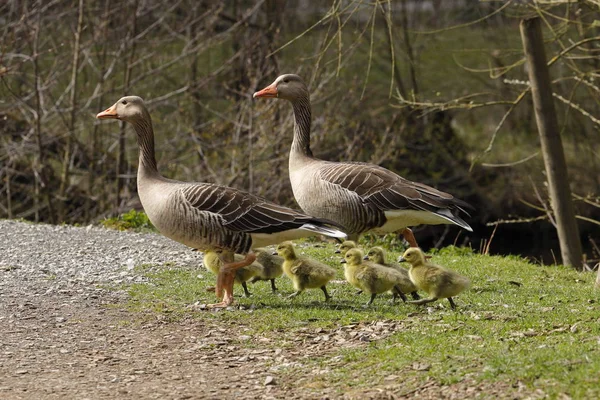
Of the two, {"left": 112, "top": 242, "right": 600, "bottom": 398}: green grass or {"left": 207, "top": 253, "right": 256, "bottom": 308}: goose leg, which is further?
{"left": 207, "top": 253, "right": 256, "bottom": 308}: goose leg

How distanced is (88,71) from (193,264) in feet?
36.0

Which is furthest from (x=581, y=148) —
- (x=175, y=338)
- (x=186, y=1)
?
(x=175, y=338)

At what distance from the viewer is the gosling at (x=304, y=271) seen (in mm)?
8164

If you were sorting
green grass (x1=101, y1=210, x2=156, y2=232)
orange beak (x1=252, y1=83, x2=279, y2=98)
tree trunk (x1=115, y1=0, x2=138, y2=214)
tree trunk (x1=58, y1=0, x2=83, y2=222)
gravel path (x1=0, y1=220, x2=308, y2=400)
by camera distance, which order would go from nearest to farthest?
gravel path (x1=0, y1=220, x2=308, y2=400)
orange beak (x1=252, y1=83, x2=279, y2=98)
green grass (x1=101, y1=210, x2=156, y2=232)
tree trunk (x1=58, y1=0, x2=83, y2=222)
tree trunk (x1=115, y1=0, x2=138, y2=214)

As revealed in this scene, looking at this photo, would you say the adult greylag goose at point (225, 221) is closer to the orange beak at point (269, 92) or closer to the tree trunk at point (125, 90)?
the orange beak at point (269, 92)

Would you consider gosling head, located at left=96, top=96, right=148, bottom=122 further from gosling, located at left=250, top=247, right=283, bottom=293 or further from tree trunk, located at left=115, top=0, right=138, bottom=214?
tree trunk, located at left=115, top=0, right=138, bottom=214

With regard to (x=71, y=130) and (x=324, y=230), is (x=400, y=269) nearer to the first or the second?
(x=324, y=230)

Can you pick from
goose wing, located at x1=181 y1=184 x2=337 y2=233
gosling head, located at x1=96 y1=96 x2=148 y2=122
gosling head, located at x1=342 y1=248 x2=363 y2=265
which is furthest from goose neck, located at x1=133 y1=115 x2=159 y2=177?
gosling head, located at x1=342 y1=248 x2=363 y2=265

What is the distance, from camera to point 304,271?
8.17 m

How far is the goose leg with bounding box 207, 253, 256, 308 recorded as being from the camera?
814cm

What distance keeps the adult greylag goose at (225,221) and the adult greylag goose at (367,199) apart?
141 cm

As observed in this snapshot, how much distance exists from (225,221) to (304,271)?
0.87m

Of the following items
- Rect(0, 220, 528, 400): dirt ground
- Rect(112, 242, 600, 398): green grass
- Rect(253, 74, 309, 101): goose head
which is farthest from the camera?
Rect(253, 74, 309, 101): goose head

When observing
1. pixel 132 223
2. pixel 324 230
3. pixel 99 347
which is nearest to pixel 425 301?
pixel 324 230
